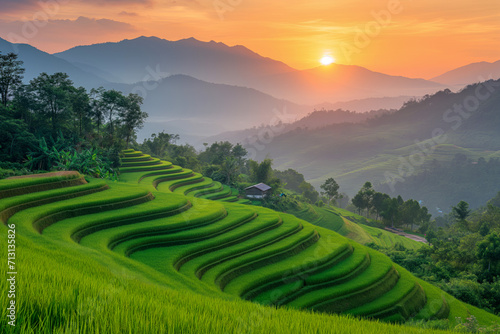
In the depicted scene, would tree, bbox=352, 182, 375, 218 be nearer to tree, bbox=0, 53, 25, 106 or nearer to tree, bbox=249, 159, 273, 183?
tree, bbox=249, 159, 273, 183

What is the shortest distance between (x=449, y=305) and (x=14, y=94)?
37957 millimetres

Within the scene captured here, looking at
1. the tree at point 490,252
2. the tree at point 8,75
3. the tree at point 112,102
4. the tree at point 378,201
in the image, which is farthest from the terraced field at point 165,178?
the tree at point 378,201

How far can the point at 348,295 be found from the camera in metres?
15.7

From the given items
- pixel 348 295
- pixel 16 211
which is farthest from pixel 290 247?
pixel 16 211

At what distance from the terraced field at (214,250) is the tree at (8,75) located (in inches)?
708

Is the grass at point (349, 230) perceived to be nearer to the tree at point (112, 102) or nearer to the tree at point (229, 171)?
the tree at point (229, 171)

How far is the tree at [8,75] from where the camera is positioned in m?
29.8

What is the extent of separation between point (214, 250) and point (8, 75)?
2725 centimetres

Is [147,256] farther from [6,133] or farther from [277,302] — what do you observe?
[6,133]

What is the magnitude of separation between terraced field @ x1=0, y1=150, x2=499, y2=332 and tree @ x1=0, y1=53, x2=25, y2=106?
17971 mm

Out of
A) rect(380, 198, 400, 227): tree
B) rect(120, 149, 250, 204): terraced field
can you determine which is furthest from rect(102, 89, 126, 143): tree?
rect(380, 198, 400, 227): tree

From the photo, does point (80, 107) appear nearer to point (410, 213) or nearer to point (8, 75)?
point (8, 75)

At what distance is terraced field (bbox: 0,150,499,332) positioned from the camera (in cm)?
1370

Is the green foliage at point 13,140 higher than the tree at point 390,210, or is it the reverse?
the green foliage at point 13,140
